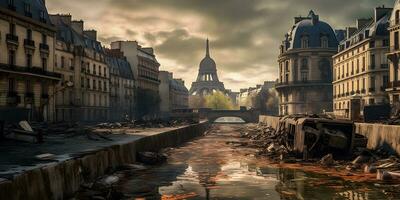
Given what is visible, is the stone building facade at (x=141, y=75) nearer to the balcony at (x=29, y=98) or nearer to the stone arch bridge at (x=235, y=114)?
the stone arch bridge at (x=235, y=114)

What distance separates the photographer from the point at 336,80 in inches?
3647

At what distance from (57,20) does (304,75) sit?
58580mm

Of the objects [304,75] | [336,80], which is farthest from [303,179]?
[304,75]

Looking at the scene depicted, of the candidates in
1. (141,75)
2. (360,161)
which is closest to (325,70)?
(141,75)

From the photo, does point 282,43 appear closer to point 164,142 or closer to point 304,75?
point 304,75

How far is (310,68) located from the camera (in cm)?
10456

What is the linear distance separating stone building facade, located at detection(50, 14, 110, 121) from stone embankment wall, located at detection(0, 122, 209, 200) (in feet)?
133

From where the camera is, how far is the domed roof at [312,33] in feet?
348

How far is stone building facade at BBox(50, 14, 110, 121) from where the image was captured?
2684 inches

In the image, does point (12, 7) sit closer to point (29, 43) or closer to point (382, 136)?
point (29, 43)

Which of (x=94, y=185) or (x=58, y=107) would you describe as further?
(x=58, y=107)

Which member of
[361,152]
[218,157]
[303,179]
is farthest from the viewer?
[218,157]

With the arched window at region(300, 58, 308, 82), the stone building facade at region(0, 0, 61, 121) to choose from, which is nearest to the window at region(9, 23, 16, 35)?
the stone building facade at region(0, 0, 61, 121)

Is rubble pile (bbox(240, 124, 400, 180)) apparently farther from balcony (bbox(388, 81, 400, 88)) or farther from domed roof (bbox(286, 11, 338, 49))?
domed roof (bbox(286, 11, 338, 49))
